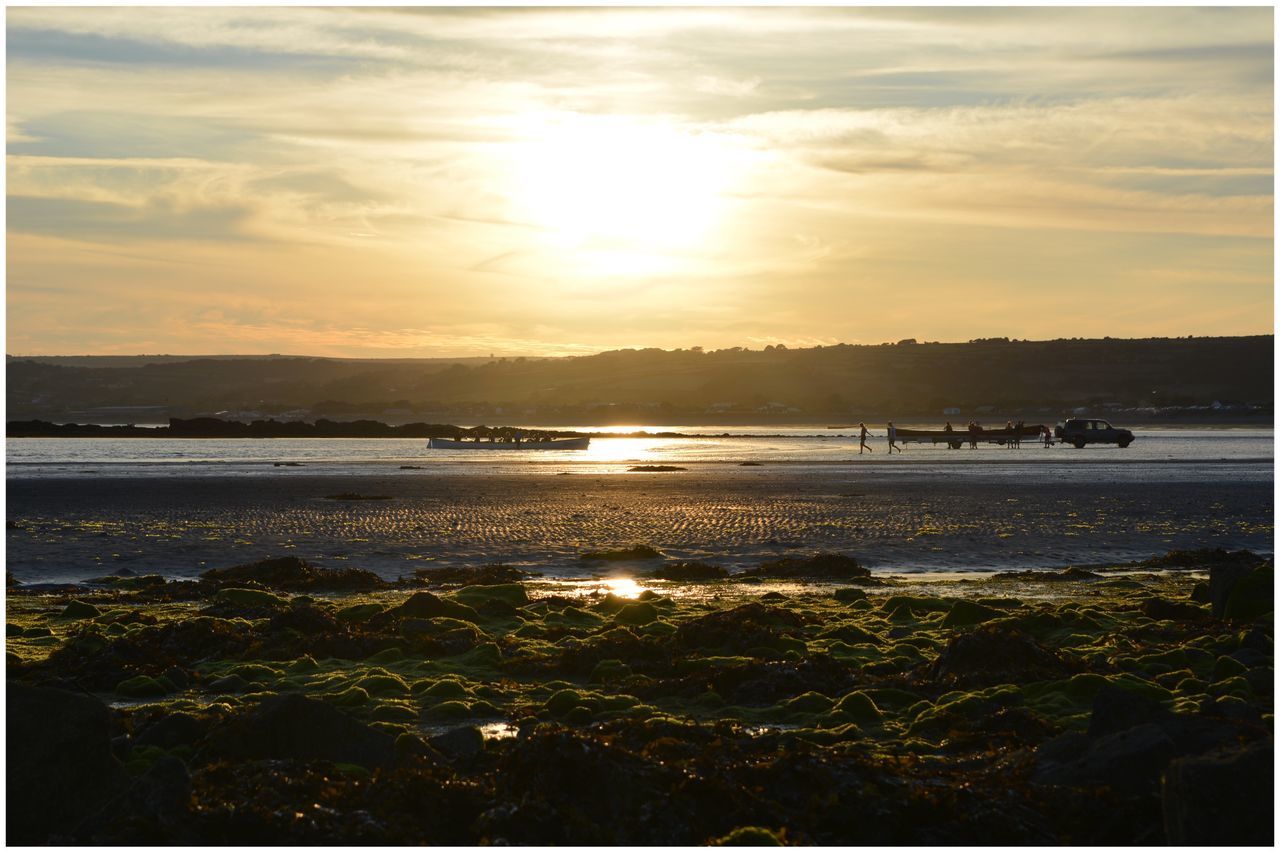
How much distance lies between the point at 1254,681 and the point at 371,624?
11.2 m

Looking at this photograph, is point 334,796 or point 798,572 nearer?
point 334,796

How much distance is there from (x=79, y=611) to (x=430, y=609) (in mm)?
5504

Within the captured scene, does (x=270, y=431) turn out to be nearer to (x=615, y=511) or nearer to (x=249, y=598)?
(x=615, y=511)

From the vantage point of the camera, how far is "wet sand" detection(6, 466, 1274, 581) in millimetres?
27188

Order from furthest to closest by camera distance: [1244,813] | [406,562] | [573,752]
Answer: [406,562] → [573,752] → [1244,813]

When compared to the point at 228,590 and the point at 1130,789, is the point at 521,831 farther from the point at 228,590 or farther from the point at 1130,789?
the point at 228,590

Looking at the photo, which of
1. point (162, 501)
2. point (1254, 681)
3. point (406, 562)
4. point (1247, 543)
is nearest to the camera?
point (1254, 681)

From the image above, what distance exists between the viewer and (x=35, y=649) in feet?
51.8

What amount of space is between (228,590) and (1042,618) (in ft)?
42.6

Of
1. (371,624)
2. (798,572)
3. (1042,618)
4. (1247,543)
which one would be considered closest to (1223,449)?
(1247,543)

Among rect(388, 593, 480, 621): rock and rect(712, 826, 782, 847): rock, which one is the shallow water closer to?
rect(388, 593, 480, 621): rock

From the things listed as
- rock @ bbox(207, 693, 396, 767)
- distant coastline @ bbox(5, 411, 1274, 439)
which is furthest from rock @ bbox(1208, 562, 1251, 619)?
distant coastline @ bbox(5, 411, 1274, 439)

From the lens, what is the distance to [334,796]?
30.2 feet

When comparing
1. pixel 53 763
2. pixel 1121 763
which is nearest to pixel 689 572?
pixel 1121 763
